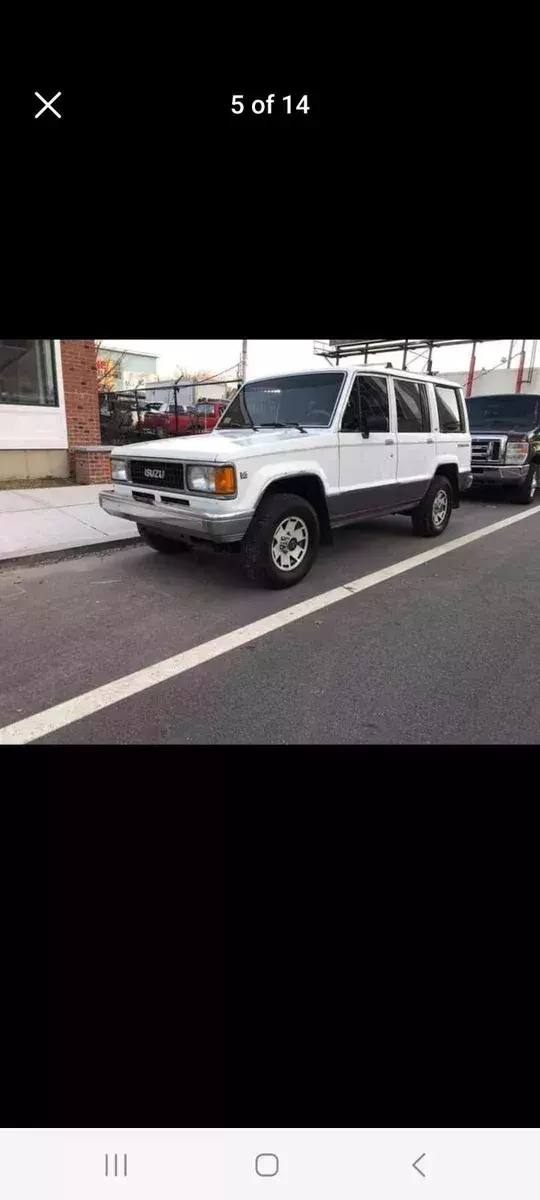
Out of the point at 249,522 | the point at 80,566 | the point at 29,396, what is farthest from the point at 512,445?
the point at 29,396

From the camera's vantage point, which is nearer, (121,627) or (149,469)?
(121,627)

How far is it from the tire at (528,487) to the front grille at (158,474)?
673cm

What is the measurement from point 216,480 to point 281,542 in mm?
820

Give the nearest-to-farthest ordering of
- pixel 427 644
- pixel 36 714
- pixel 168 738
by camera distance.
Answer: pixel 168 738, pixel 36 714, pixel 427 644

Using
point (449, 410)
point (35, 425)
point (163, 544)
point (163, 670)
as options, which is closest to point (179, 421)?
point (35, 425)

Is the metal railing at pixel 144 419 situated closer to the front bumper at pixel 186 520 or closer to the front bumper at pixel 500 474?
the front bumper at pixel 500 474

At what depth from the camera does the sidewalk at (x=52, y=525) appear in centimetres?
629

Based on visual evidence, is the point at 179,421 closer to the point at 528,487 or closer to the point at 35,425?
the point at 35,425

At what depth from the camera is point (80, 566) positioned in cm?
596

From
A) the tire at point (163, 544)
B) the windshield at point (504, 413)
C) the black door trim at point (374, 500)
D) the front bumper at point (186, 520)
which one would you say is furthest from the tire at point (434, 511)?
the windshield at point (504, 413)

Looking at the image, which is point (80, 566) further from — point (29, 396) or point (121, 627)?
point (29, 396)

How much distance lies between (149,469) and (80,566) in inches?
53.8

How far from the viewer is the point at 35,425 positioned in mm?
9648

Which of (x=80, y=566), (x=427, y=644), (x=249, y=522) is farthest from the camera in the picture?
(x=80, y=566)
